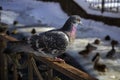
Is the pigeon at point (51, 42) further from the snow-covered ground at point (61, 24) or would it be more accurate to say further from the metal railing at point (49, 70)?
the snow-covered ground at point (61, 24)

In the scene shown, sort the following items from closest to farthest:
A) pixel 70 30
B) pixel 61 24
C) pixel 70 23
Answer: pixel 70 30
pixel 70 23
pixel 61 24

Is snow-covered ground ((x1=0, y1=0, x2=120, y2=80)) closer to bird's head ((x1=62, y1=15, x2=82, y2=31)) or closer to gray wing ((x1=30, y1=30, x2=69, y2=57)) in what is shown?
bird's head ((x1=62, y1=15, x2=82, y2=31))

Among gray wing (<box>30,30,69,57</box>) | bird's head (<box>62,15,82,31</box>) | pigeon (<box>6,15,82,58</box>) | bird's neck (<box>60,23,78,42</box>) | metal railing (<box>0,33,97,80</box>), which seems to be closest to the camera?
metal railing (<box>0,33,97,80</box>)


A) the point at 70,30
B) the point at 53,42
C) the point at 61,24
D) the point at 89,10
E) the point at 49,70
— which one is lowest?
the point at 61,24

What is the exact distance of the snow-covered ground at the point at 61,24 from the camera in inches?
354

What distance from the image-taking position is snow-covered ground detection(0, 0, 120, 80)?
899 centimetres

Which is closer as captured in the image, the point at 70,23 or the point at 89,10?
the point at 70,23

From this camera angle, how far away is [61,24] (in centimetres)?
1442

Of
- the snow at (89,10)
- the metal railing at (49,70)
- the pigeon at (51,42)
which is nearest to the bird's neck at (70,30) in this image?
the pigeon at (51,42)

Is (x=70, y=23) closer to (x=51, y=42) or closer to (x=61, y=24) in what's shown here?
(x=51, y=42)

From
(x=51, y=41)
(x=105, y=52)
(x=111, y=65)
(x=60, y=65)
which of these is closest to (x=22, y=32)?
(x=105, y=52)

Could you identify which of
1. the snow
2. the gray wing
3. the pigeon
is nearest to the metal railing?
the pigeon

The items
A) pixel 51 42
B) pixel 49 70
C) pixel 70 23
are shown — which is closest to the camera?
pixel 49 70

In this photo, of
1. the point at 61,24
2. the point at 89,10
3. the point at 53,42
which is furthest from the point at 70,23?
the point at 89,10
